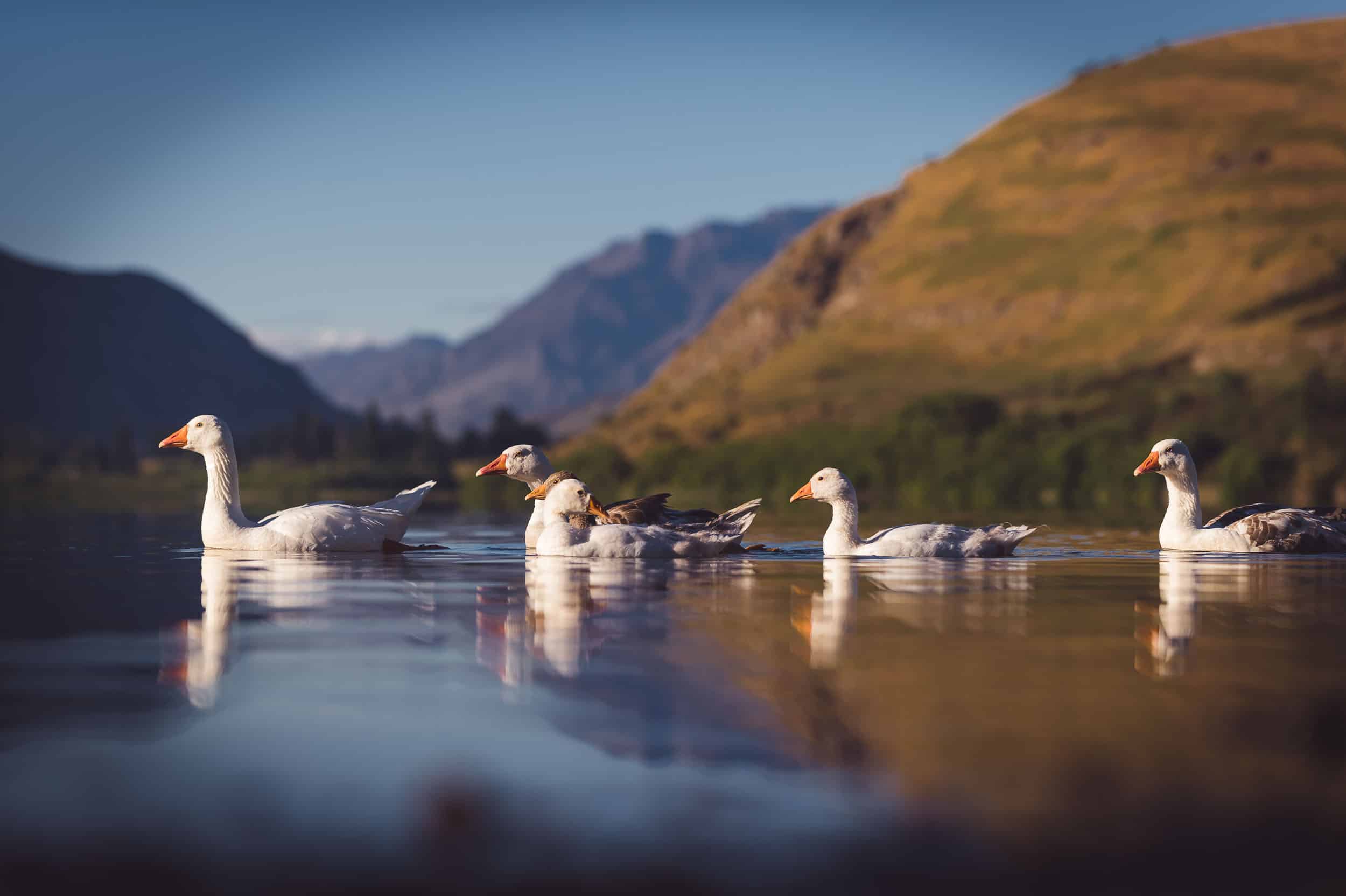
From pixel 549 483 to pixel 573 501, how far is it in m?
1.68

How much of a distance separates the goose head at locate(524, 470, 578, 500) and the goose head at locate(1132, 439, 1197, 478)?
9.26 metres

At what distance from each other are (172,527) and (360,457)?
123 metres

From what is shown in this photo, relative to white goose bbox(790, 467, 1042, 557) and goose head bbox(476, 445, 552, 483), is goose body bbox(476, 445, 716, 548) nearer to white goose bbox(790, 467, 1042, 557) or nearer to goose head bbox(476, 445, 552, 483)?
goose head bbox(476, 445, 552, 483)

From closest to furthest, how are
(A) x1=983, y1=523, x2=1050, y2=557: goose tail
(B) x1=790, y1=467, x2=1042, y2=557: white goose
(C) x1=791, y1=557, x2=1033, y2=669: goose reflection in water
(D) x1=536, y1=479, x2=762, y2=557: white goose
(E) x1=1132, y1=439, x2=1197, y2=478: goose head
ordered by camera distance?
(C) x1=791, y1=557, x2=1033, y2=669: goose reflection in water < (D) x1=536, y1=479, x2=762, y2=557: white goose < (B) x1=790, y1=467, x2=1042, y2=557: white goose < (A) x1=983, y1=523, x2=1050, y2=557: goose tail < (E) x1=1132, y1=439, x2=1197, y2=478: goose head

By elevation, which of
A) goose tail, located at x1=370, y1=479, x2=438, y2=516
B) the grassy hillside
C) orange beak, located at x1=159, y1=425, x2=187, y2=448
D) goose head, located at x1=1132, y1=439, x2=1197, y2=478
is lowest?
goose tail, located at x1=370, y1=479, x2=438, y2=516

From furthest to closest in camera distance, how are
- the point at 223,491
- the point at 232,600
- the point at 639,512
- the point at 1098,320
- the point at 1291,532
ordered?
the point at 1098,320
the point at 1291,532
the point at 223,491
the point at 639,512
the point at 232,600

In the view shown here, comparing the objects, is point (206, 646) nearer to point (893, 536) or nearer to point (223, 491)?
point (223, 491)

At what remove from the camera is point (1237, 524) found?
25.4m

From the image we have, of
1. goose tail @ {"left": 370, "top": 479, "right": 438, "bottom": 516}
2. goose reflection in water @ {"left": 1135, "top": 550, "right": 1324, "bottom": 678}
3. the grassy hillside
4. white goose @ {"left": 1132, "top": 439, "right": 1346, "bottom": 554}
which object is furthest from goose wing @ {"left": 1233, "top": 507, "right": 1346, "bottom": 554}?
the grassy hillside

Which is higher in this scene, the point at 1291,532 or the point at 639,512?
the point at 639,512

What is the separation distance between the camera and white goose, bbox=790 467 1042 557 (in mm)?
23234

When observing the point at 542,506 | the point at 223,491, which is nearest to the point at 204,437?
the point at 223,491

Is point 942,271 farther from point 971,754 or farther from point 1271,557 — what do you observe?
point 971,754

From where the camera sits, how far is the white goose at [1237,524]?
25.0 metres
